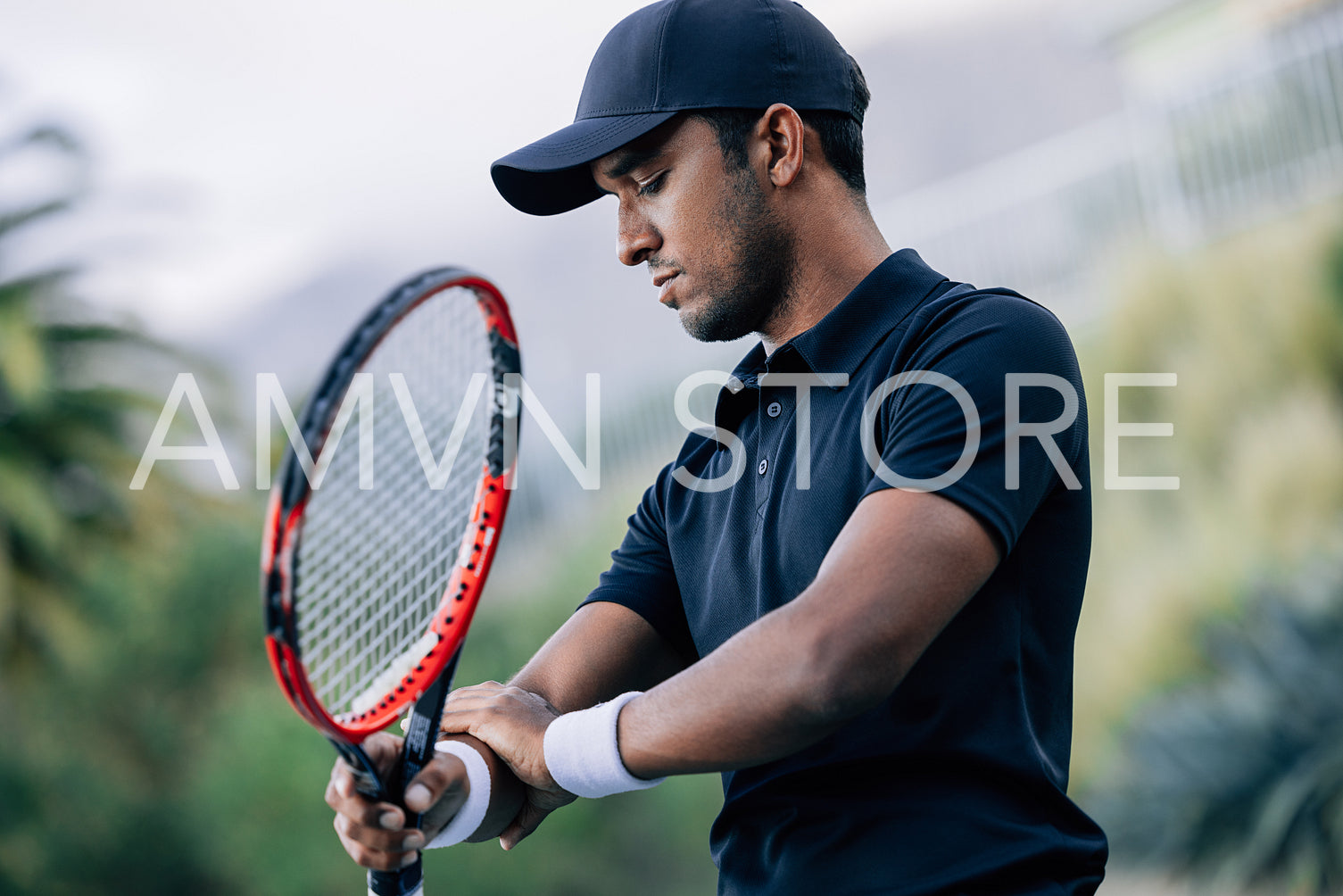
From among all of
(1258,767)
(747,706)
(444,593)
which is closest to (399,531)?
(444,593)

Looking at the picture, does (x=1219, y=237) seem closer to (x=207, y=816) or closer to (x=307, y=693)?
(x=207, y=816)

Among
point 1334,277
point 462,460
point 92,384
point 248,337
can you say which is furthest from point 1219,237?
point 248,337

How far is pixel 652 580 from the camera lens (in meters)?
2.61

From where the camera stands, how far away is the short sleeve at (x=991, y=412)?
191cm

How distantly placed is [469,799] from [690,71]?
48.2 inches

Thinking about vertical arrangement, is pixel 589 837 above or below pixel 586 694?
below

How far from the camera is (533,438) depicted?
16.3m

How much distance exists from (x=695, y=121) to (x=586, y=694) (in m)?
1.01

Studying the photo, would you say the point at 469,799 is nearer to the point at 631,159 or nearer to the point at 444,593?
the point at 444,593

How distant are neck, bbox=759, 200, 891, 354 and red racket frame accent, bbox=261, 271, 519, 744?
50cm

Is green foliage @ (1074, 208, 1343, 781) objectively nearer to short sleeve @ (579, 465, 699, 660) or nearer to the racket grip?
short sleeve @ (579, 465, 699, 660)

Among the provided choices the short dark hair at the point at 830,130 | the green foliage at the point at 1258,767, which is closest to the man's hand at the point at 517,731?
the short dark hair at the point at 830,130

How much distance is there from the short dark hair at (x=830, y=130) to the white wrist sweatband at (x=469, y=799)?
1057mm

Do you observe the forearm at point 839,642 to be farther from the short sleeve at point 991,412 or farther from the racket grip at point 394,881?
the racket grip at point 394,881
